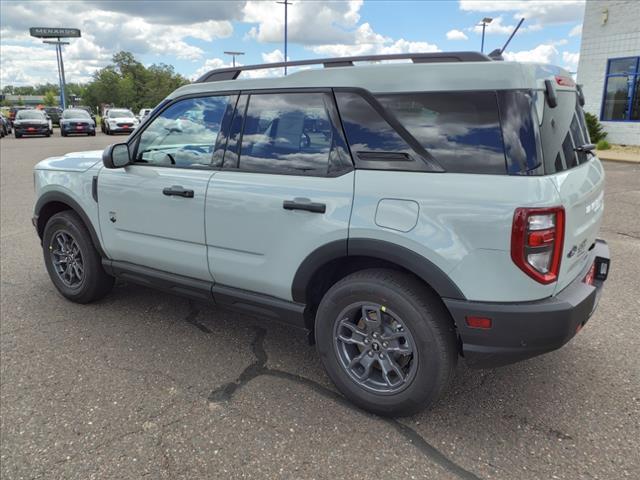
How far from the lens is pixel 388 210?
8.39ft

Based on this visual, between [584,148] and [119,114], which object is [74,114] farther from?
[584,148]

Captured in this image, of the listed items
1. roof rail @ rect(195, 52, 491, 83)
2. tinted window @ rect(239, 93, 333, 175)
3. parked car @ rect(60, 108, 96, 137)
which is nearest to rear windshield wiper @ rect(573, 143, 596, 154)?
roof rail @ rect(195, 52, 491, 83)

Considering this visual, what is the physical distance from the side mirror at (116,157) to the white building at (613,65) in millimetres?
18674

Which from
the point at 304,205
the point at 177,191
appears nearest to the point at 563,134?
the point at 304,205

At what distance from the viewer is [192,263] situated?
3.46 metres

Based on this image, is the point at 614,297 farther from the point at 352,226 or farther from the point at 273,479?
the point at 273,479

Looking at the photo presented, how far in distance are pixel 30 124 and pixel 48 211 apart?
28502 millimetres

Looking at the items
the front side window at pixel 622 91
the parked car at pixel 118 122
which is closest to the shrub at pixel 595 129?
the front side window at pixel 622 91

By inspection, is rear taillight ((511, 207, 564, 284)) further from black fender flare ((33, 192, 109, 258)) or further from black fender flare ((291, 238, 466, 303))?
black fender flare ((33, 192, 109, 258))

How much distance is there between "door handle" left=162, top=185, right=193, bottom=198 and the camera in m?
3.32

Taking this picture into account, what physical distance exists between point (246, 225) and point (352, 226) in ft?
2.44

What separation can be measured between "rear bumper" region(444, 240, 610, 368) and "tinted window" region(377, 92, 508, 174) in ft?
2.10

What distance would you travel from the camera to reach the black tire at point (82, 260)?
419 cm

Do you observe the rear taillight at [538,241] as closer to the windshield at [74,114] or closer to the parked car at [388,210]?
the parked car at [388,210]
